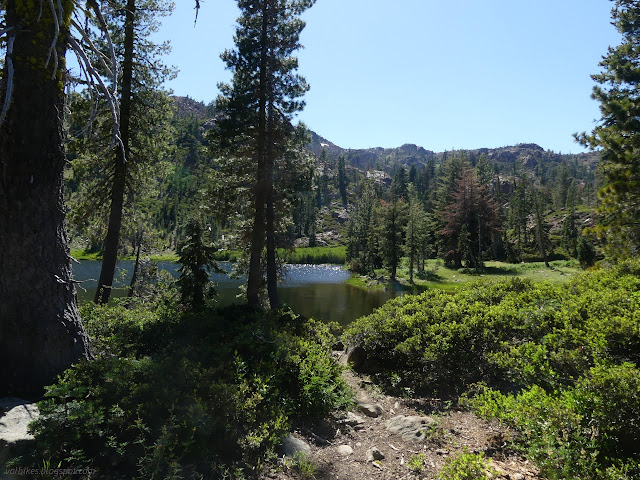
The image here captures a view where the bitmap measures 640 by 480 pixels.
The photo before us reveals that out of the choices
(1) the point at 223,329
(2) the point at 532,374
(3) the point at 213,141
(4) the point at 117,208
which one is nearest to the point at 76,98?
(4) the point at 117,208

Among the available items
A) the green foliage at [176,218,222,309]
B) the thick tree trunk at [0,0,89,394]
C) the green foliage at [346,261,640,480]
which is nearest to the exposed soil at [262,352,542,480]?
the green foliage at [346,261,640,480]

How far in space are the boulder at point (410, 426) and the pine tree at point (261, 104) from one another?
10.1 m

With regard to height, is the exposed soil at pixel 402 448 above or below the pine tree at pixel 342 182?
below

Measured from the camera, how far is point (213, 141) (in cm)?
1510

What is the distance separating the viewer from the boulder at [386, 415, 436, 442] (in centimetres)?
500

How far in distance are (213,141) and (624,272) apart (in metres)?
14.6

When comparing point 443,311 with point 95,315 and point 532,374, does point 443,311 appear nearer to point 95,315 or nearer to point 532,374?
point 532,374

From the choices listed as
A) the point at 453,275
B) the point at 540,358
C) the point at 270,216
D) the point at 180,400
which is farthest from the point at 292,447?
the point at 453,275

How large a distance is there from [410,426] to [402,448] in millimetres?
564

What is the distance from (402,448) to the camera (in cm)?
479

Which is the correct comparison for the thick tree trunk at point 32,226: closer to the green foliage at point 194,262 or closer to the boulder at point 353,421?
the boulder at point 353,421

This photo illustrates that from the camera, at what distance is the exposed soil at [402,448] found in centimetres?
393

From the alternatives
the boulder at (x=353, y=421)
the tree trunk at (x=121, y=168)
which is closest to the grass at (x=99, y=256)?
the tree trunk at (x=121, y=168)

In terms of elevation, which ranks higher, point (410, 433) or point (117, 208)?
point (117, 208)
